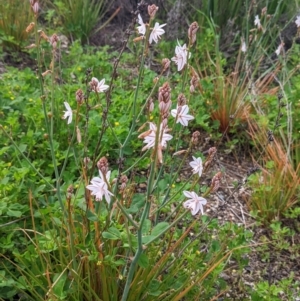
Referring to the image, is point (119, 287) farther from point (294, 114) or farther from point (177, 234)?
point (294, 114)

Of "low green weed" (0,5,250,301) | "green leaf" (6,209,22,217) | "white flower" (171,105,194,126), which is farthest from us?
"green leaf" (6,209,22,217)

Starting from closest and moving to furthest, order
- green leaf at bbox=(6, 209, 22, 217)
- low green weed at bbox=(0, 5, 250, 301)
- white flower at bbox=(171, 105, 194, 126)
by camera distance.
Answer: white flower at bbox=(171, 105, 194, 126) → low green weed at bbox=(0, 5, 250, 301) → green leaf at bbox=(6, 209, 22, 217)

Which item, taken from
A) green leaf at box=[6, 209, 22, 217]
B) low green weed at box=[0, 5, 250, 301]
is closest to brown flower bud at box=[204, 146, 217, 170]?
low green weed at box=[0, 5, 250, 301]

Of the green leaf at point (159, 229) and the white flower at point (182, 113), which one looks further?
the green leaf at point (159, 229)

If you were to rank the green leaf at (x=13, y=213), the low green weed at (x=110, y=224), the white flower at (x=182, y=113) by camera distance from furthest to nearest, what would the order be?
the green leaf at (x=13, y=213) → the low green weed at (x=110, y=224) → the white flower at (x=182, y=113)

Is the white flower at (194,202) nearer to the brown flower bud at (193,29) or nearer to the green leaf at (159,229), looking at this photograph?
the green leaf at (159,229)

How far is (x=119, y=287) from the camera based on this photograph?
191 centimetres

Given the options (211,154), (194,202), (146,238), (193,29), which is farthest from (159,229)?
(193,29)

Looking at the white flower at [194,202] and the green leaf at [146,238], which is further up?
the white flower at [194,202]

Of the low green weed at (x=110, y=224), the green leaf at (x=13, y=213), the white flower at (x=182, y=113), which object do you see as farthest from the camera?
the green leaf at (x=13, y=213)

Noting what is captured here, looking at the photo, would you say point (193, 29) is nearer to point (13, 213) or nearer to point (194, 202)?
point (194, 202)

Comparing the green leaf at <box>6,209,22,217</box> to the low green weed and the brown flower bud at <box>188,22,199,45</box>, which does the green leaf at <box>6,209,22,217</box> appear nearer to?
the low green weed

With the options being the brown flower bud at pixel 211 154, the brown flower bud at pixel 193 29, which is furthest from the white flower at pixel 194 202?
the brown flower bud at pixel 193 29

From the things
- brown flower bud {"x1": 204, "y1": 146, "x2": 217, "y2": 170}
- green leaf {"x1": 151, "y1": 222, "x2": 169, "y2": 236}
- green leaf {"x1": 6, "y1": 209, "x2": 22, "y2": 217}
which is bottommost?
green leaf {"x1": 6, "y1": 209, "x2": 22, "y2": 217}
